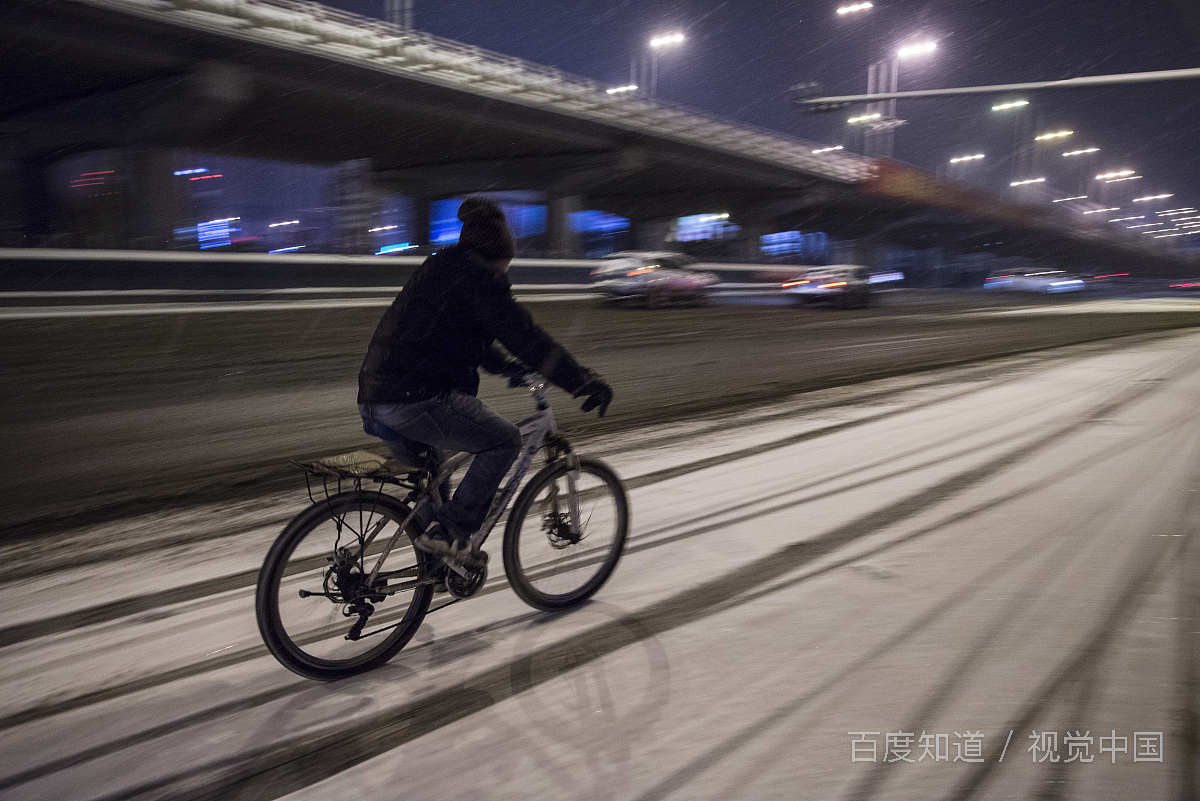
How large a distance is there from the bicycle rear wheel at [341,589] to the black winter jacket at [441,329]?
0.48 m

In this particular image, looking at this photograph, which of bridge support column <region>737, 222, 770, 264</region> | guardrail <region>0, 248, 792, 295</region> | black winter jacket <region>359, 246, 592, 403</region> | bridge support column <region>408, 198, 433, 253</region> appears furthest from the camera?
bridge support column <region>737, 222, 770, 264</region>

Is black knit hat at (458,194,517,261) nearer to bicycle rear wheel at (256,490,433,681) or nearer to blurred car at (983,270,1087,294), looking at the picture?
bicycle rear wheel at (256,490,433,681)

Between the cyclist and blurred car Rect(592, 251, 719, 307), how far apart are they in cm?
1893

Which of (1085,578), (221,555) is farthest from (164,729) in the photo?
(1085,578)

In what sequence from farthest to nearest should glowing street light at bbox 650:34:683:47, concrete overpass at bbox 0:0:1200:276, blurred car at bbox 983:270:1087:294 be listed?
1. glowing street light at bbox 650:34:683:47
2. blurred car at bbox 983:270:1087:294
3. concrete overpass at bbox 0:0:1200:276

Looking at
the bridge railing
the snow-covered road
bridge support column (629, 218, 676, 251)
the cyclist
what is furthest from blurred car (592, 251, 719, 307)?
bridge support column (629, 218, 676, 251)

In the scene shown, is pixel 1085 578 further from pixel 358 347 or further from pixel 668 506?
pixel 358 347

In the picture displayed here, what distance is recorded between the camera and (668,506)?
19.5 feet

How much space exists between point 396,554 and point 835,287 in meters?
24.2

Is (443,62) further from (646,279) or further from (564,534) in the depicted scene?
(564,534)

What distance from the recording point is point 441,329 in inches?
136

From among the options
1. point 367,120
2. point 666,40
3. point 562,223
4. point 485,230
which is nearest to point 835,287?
point 367,120

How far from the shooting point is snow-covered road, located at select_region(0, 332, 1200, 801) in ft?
9.48

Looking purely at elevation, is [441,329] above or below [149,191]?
below
